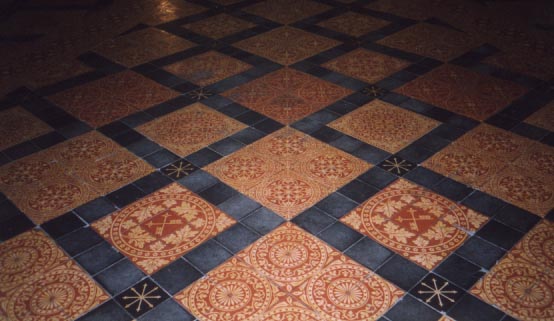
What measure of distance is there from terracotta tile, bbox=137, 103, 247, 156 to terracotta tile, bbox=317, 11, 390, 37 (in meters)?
2.02

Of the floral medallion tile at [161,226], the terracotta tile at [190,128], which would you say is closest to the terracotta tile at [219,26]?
the terracotta tile at [190,128]

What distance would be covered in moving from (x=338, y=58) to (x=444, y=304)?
9.35 ft

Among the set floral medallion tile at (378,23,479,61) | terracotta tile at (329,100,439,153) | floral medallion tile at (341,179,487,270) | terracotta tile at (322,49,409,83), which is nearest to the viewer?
floral medallion tile at (341,179,487,270)

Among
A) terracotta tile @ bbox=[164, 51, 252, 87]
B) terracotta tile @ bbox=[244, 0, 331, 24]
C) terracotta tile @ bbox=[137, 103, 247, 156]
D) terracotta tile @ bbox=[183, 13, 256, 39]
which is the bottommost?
terracotta tile @ bbox=[137, 103, 247, 156]

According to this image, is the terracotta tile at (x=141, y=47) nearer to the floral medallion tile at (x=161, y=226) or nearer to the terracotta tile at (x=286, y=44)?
the terracotta tile at (x=286, y=44)

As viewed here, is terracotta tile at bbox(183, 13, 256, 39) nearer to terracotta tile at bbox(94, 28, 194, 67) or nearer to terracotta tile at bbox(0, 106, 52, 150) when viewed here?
terracotta tile at bbox(94, 28, 194, 67)

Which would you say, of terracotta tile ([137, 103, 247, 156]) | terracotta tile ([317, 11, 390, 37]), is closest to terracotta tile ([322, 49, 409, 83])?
terracotta tile ([317, 11, 390, 37])

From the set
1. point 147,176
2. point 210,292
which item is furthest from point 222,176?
point 210,292

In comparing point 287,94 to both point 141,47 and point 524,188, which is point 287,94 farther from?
point 524,188

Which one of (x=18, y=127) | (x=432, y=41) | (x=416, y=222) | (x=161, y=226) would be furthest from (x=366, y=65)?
(x=18, y=127)

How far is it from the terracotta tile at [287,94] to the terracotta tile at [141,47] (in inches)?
42.7

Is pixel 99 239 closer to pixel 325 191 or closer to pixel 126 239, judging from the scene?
pixel 126 239

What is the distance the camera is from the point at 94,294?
249cm

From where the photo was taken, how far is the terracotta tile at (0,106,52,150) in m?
3.69
